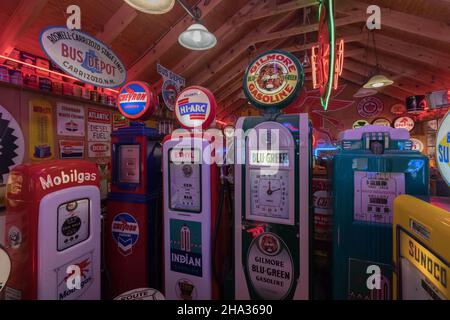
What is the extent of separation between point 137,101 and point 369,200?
230 centimetres

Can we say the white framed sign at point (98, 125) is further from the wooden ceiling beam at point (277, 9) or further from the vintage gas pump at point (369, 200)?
the vintage gas pump at point (369, 200)

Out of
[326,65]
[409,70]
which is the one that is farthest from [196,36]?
[409,70]

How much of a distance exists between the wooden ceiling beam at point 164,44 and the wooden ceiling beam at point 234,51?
5.16ft

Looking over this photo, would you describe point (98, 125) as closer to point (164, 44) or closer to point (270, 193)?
point (164, 44)

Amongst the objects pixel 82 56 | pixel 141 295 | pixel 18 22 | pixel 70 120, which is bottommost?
pixel 141 295

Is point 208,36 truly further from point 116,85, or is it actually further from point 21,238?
point 21,238

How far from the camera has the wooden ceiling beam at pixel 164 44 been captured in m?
3.86

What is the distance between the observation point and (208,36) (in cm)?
321

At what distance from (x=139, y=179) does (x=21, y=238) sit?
3.49 feet

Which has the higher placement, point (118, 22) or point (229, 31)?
point (229, 31)

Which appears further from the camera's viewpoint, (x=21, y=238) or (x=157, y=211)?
(x=157, y=211)

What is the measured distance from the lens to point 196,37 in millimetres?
3143
